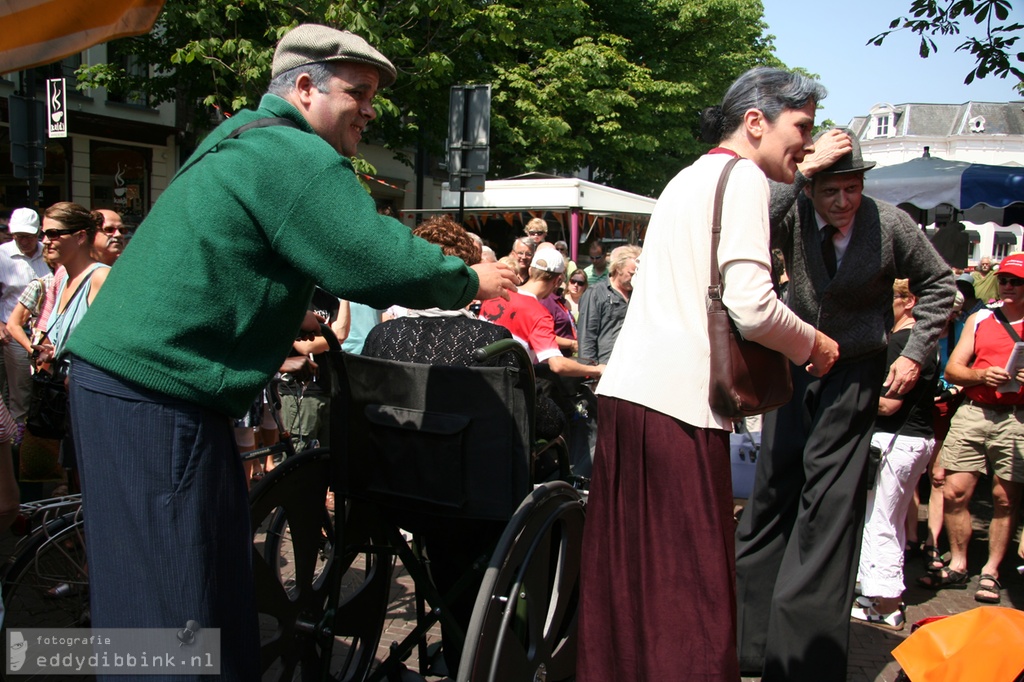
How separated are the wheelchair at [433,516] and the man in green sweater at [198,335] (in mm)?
654

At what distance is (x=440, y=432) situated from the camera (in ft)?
9.04

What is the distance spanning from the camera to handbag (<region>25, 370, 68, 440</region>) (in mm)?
4430

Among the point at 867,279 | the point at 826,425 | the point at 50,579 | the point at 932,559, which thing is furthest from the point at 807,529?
the point at 50,579

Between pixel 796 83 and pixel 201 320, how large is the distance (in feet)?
5.94

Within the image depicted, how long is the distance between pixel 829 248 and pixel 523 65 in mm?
18173

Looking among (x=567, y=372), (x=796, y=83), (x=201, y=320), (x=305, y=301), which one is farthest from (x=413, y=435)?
(x=567, y=372)

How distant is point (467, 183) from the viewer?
9688 millimetres

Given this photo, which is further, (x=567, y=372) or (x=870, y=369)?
(x=567, y=372)

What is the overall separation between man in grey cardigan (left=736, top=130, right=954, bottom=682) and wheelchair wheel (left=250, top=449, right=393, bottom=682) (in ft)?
5.02

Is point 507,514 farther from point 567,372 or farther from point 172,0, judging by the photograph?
point 172,0

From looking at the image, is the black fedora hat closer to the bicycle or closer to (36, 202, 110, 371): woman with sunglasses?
the bicycle

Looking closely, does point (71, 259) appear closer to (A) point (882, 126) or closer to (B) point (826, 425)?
(B) point (826, 425)

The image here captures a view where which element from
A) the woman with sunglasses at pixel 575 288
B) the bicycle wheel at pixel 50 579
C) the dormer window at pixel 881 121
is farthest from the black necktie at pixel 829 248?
the dormer window at pixel 881 121

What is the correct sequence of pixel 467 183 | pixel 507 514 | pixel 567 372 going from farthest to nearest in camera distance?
pixel 467 183
pixel 567 372
pixel 507 514
